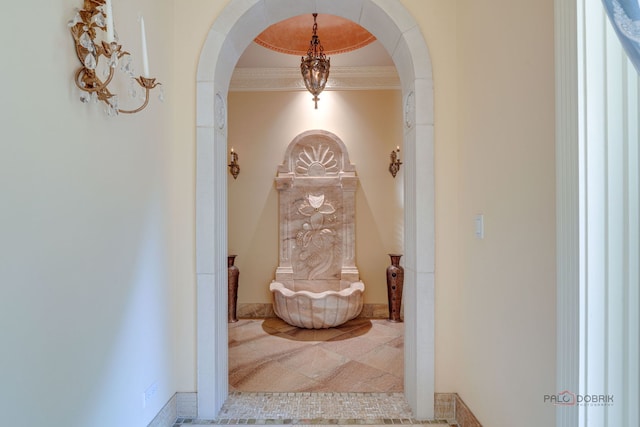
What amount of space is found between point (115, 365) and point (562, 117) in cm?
186

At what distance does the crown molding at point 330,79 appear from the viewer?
411cm

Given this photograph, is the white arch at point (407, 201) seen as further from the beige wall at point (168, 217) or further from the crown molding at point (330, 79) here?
the crown molding at point (330, 79)

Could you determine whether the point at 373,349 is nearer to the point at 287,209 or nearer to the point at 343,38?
the point at 287,209

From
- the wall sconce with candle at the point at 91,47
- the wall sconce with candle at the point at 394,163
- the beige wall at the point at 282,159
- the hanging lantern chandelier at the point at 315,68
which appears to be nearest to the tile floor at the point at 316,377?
the beige wall at the point at 282,159

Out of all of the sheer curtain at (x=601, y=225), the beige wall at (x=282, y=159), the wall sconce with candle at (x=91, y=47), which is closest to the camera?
the sheer curtain at (x=601, y=225)

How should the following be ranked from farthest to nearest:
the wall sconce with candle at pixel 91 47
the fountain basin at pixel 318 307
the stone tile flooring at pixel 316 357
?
the fountain basin at pixel 318 307 < the stone tile flooring at pixel 316 357 < the wall sconce with candle at pixel 91 47

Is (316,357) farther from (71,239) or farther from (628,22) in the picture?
(628,22)


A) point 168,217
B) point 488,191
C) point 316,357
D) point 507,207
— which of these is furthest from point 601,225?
point 316,357

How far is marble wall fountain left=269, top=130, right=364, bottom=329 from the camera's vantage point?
4.12 metres

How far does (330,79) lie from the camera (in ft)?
13.6

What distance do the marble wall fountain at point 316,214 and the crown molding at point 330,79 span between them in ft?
2.23

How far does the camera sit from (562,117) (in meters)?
0.97

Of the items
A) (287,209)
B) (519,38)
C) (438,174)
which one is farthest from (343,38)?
(519,38)

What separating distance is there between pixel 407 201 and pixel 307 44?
2680 mm
